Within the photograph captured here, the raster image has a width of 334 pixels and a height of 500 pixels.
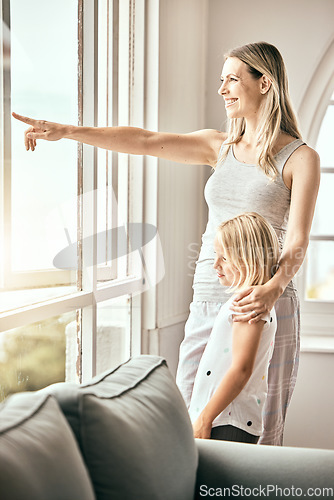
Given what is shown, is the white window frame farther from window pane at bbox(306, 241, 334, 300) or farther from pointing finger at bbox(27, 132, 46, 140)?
pointing finger at bbox(27, 132, 46, 140)

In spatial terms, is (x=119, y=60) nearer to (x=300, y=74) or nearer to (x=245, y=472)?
(x=300, y=74)

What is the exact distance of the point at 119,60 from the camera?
249 cm

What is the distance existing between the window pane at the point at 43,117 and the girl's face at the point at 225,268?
0.51 metres

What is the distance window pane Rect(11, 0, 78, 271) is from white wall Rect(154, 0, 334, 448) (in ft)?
2.39

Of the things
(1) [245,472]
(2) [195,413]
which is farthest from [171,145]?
(1) [245,472]

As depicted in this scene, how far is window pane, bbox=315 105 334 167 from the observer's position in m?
3.14

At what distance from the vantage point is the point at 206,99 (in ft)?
10.3

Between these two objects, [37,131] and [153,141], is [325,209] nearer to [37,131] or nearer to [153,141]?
[153,141]

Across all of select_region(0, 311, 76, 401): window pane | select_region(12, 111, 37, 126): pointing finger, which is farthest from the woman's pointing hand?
select_region(0, 311, 76, 401): window pane

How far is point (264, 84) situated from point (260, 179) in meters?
0.31

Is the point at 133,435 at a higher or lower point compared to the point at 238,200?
lower

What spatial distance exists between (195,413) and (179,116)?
153 centimetres

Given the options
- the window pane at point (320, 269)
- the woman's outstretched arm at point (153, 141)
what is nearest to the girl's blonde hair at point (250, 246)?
the woman's outstretched arm at point (153, 141)

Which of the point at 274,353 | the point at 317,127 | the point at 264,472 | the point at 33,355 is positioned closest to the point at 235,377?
the point at 264,472
